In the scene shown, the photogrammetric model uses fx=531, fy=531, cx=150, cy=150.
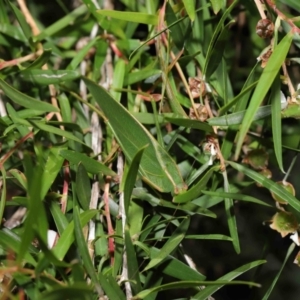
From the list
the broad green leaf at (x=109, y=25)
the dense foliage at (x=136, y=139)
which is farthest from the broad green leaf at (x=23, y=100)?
the broad green leaf at (x=109, y=25)

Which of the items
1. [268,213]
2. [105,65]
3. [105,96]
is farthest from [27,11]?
[268,213]

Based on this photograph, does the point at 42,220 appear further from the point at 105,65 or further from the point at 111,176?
the point at 105,65

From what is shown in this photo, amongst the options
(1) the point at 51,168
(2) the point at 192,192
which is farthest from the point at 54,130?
(2) the point at 192,192

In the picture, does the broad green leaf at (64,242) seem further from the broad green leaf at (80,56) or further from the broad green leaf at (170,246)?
the broad green leaf at (80,56)

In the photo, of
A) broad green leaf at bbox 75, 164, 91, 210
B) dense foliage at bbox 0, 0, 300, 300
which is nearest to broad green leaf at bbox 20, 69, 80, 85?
dense foliage at bbox 0, 0, 300, 300

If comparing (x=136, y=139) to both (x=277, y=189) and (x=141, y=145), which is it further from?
(x=277, y=189)

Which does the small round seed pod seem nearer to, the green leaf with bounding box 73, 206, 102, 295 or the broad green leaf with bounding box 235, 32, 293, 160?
the broad green leaf with bounding box 235, 32, 293, 160
